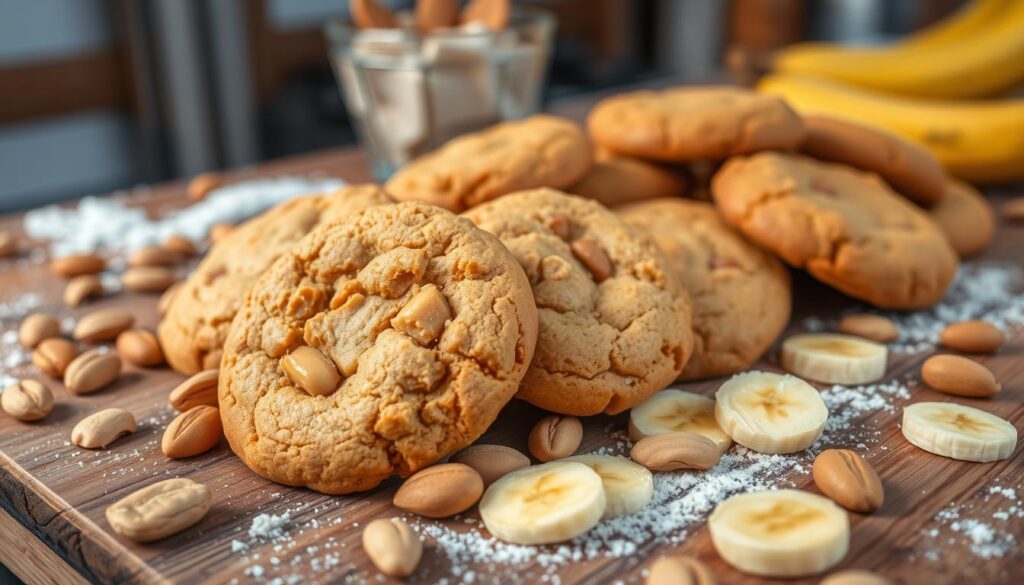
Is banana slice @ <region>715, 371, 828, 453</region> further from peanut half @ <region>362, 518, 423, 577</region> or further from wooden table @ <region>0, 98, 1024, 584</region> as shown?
peanut half @ <region>362, 518, 423, 577</region>

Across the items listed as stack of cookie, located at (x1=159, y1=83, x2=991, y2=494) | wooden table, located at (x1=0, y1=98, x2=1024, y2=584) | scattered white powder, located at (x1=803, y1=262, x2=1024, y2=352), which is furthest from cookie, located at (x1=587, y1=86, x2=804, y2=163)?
wooden table, located at (x1=0, y1=98, x2=1024, y2=584)

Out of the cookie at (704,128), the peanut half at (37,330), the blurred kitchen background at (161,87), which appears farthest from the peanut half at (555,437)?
the blurred kitchen background at (161,87)

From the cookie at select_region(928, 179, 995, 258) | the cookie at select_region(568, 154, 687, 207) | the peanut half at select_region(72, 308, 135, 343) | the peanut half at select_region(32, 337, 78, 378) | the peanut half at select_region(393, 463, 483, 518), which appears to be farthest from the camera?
the cookie at select_region(928, 179, 995, 258)

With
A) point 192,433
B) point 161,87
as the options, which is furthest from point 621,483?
point 161,87

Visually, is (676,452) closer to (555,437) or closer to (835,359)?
(555,437)

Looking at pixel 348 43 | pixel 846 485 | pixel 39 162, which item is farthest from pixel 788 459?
pixel 39 162

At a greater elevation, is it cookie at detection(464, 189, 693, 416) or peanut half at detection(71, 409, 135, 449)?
cookie at detection(464, 189, 693, 416)
